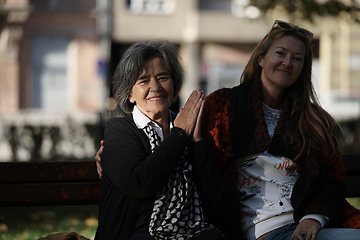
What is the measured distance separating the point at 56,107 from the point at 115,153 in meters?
19.5

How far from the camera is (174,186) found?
2.64 meters

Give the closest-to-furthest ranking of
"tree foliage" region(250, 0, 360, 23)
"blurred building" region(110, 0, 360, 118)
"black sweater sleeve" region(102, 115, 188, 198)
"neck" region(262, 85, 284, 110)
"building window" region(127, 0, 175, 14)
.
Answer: "black sweater sleeve" region(102, 115, 188, 198)
"neck" region(262, 85, 284, 110)
"tree foliage" region(250, 0, 360, 23)
"blurred building" region(110, 0, 360, 118)
"building window" region(127, 0, 175, 14)

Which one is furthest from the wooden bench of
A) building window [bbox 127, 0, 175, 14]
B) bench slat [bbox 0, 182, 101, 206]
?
building window [bbox 127, 0, 175, 14]

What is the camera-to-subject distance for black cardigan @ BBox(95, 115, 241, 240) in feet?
8.41

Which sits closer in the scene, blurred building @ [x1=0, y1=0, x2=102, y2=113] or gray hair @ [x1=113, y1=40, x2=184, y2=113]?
gray hair @ [x1=113, y1=40, x2=184, y2=113]

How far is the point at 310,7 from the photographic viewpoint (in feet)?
28.4

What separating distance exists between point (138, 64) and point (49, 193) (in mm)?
1059

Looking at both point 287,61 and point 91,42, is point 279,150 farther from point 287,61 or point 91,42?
point 91,42

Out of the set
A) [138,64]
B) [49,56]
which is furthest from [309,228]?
[49,56]

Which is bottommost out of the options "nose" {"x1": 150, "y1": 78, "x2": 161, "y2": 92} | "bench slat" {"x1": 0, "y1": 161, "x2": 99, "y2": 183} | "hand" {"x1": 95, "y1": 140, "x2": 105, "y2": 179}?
"bench slat" {"x1": 0, "y1": 161, "x2": 99, "y2": 183}

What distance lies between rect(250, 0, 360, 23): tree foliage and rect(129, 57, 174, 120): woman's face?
5.73m

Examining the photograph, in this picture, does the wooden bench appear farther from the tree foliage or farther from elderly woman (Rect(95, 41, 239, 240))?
the tree foliage

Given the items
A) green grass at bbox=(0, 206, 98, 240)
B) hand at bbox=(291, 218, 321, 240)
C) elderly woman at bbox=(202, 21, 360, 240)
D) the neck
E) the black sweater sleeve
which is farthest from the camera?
green grass at bbox=(0, 206, 98, 240)

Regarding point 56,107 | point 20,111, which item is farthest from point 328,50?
point 20,111
